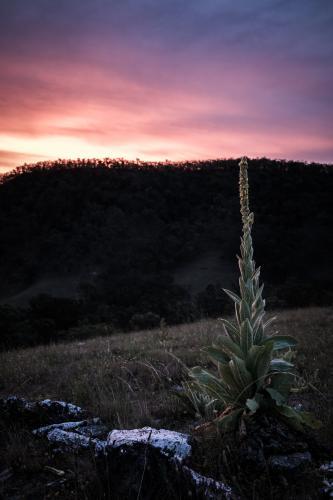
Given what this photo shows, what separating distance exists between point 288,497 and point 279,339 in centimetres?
128

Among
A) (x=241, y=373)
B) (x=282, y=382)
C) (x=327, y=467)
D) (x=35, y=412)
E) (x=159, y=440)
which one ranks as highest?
(x=241, y=373)

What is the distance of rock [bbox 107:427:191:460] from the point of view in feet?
10.1

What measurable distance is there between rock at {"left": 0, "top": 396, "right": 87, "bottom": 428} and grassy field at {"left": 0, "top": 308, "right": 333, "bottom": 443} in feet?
1.25

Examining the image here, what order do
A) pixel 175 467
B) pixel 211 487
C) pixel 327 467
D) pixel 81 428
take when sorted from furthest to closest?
pixel 81 428
pixel 327 467
pixel 175 467
pixel 211 487

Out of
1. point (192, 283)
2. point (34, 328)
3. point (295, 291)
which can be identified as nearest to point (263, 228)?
point (192, 283)

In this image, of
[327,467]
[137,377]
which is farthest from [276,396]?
[137,377]

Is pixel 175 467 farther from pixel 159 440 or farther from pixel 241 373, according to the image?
pixel 241 373

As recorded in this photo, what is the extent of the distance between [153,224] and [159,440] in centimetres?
6183

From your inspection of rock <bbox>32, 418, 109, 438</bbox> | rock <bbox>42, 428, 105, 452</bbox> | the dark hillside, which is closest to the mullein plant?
rock <bbox>42, 428, 105, 452</bbox>

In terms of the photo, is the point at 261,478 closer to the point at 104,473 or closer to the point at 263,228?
the point at 104,473

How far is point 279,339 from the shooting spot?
3557mm

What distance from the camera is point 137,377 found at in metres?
6.55

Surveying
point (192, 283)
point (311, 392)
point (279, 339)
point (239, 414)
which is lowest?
point (192, 283)

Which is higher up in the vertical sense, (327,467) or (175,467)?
(175,467)
